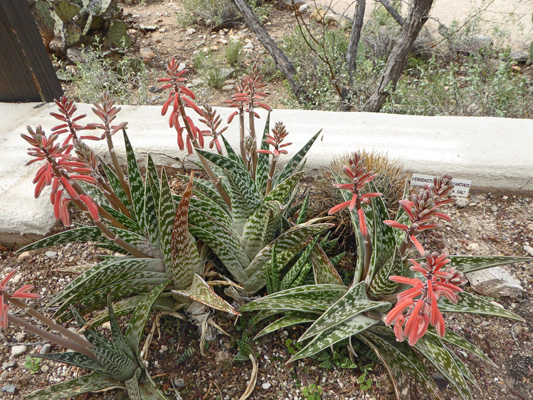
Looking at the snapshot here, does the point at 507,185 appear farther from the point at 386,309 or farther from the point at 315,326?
the point at 315,326

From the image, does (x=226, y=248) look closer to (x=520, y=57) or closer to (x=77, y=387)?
(x=77, y=387)

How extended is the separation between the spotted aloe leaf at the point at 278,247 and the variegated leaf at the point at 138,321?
1.40 feet

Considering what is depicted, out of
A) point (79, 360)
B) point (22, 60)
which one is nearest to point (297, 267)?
point (79, 360)

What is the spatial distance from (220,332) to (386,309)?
703 millimetres

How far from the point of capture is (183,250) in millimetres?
1550

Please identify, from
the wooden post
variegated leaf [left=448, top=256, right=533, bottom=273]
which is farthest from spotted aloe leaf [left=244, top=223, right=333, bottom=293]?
the wooden post

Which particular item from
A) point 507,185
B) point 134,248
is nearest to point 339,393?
point 134,248

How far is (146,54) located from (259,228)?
4.32 meters

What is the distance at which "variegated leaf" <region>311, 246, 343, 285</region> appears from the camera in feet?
5.70

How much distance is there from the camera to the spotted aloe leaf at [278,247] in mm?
1666

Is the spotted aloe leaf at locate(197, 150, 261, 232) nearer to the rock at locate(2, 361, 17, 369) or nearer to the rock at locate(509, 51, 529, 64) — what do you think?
the rock at locate(2, 361, 17, 369)

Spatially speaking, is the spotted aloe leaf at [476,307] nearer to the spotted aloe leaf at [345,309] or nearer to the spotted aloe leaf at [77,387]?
the spotted aloe leaf at [345,309]

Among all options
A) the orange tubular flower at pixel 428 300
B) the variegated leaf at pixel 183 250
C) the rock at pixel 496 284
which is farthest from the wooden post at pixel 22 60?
the rock at pixel 496 284

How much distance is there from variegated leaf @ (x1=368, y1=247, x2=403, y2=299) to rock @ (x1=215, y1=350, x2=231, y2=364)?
0.63m
